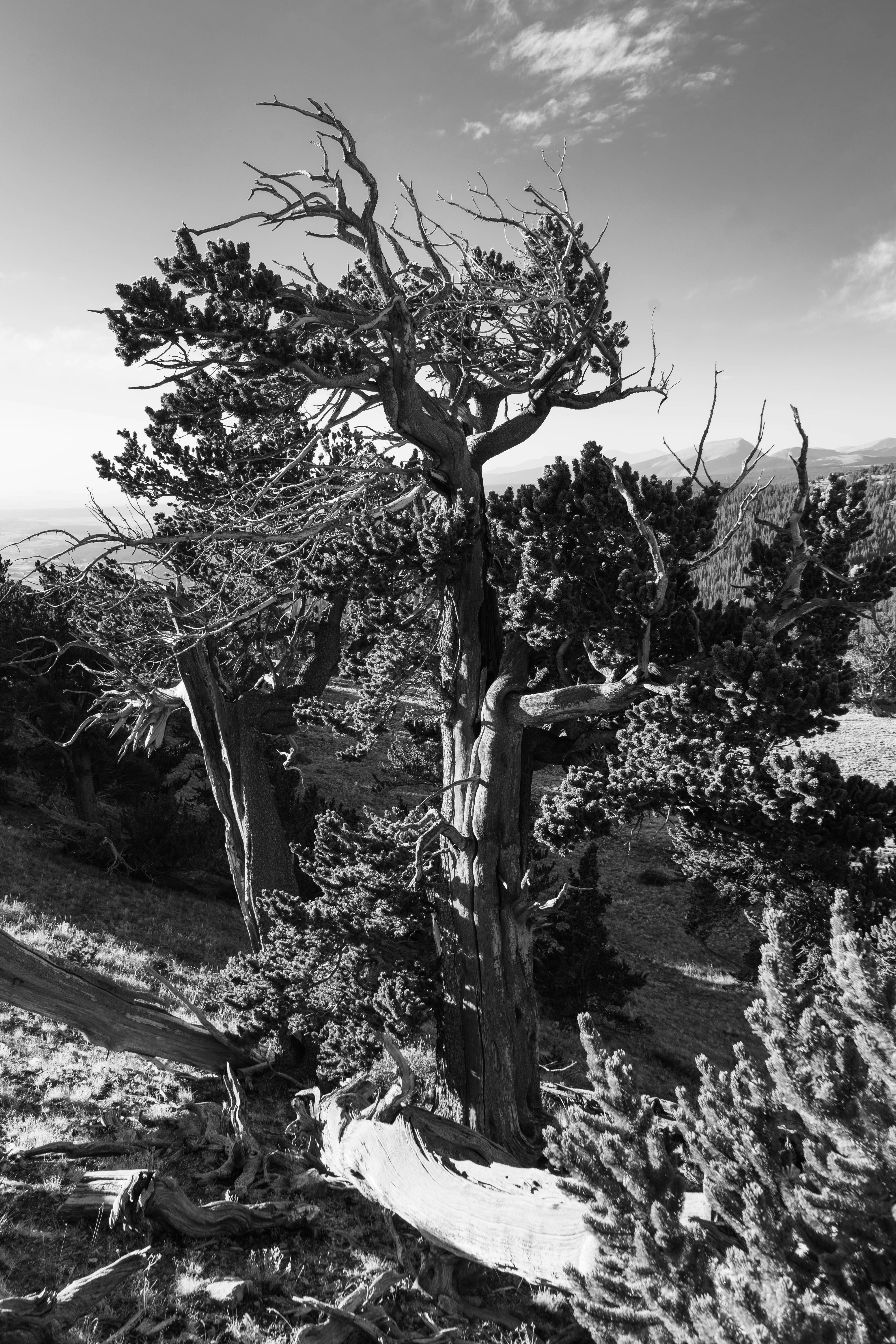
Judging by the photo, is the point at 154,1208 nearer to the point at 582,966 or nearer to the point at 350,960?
the point at 350,960

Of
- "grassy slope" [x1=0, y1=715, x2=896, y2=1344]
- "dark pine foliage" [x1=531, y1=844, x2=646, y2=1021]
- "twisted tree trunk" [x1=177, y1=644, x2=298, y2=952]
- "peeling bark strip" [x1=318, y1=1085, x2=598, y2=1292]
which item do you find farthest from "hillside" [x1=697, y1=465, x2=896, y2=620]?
"dark pine foliage" [x1=531, y1=844, x2=646, y2=1021]

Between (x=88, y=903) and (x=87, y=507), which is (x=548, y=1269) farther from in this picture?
(x=88, y=903)

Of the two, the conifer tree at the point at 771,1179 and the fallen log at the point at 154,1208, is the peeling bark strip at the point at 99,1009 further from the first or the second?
the conifer tree at the point at 771,1179

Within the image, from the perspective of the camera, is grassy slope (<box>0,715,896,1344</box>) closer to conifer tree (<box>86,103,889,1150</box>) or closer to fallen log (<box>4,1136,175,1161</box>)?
fallen log (<box>4,1136,175,1161</box>)

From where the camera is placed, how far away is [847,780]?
5.98 meters

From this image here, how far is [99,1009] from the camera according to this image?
7258mm

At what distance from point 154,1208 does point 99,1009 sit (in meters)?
2.54

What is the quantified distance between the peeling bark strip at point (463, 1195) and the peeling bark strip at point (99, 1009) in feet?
7.51

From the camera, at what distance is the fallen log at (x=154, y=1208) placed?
516cm

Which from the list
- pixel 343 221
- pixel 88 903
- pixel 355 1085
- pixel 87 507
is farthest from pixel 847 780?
pixel 88 903

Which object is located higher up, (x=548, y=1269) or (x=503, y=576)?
(x=503, y=576)

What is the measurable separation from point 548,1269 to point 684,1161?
160 centimetres

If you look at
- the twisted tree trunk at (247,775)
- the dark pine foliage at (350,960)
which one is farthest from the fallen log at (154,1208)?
the twisted tree trunk at (247,775)

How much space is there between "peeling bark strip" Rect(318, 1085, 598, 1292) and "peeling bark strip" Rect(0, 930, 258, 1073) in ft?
7.51
